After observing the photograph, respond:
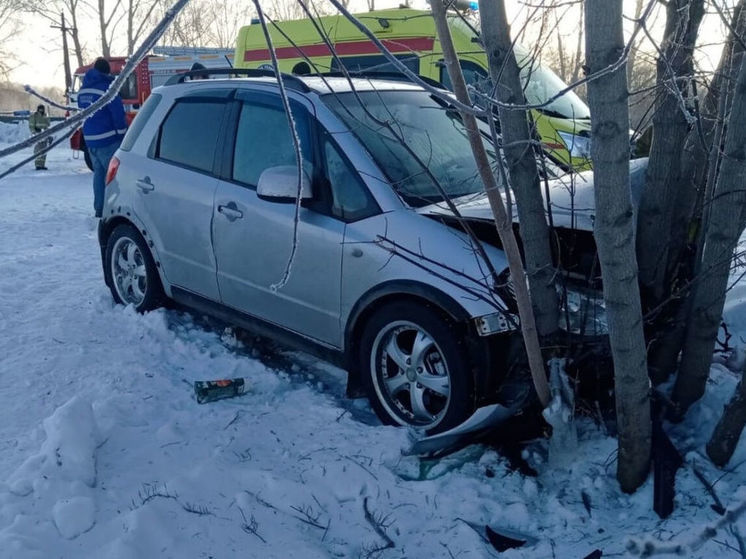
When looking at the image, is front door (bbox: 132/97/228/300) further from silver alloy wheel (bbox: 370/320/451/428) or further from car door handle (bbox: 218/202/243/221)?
silver alloy wheel (bbox: 370/320/451/428)

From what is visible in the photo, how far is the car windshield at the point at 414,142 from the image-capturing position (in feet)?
13.0

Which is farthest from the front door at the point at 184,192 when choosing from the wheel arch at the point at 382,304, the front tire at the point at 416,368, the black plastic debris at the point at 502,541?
the black plastic debris at the point at 502,541

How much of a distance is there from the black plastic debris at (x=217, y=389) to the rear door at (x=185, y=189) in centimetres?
74

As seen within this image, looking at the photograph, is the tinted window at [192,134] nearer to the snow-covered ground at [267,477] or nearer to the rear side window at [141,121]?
the rear side window at [141,121]

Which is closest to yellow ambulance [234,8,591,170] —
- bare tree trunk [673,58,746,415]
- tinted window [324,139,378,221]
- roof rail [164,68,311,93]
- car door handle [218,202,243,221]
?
roof rail [164,68,311,93]

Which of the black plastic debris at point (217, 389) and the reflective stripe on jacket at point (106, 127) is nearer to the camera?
the black plastic debris at point (217, 389)

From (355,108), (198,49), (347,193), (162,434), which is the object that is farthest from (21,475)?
(198,49)

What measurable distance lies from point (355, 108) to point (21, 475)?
2552mm

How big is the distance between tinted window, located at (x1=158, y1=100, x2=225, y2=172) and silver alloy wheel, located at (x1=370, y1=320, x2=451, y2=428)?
1743 mm

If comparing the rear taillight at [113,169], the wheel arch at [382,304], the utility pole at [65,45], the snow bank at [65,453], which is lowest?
the snow bank at [65,453]

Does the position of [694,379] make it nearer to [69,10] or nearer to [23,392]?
[23,392]

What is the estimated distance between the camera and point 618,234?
100 inches

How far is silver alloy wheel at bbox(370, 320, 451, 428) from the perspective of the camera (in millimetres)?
3584

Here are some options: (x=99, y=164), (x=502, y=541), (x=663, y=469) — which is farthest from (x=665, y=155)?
(x=99, y=164)
